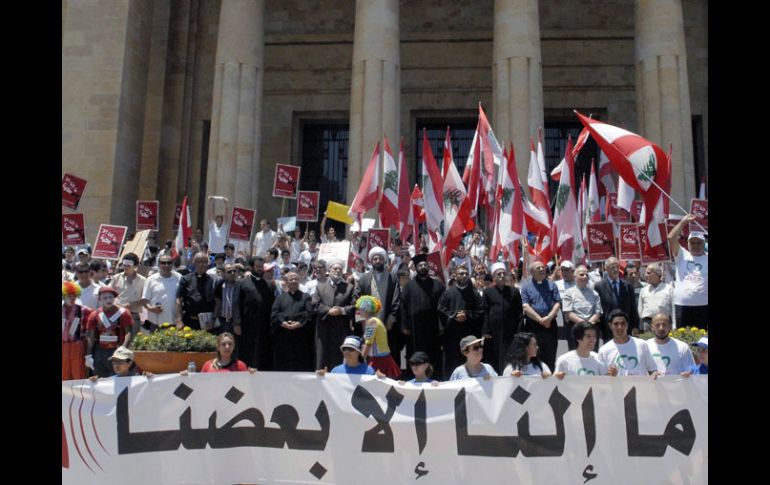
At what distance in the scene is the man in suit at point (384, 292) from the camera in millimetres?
12039

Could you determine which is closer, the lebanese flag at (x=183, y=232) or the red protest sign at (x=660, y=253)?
the red protest sign at (x=660, y=253)

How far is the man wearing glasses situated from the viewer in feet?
39.7

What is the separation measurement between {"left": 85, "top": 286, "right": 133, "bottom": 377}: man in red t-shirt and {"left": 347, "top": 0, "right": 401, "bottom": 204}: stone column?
11.1 m

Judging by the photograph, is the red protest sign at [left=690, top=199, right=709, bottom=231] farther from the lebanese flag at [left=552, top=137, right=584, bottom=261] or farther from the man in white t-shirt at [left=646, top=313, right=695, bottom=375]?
the man in white t-shirt at [left=646, top=313, right=695, bottom=375]

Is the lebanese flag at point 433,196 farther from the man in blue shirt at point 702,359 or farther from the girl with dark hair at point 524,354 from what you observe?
the man in blue shirt at point 702,359

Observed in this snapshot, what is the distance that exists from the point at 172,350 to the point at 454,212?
6.79 meters

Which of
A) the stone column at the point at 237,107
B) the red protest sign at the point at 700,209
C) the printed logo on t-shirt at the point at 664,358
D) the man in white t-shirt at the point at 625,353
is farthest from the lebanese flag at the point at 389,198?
the printed logo on t-shirt at the point at 664,358

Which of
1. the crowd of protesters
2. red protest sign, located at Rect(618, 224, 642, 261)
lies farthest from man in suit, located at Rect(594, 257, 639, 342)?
red protest sign, located at Rect(618, 224, 642, 261)

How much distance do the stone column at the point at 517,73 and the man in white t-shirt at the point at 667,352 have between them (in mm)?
12424

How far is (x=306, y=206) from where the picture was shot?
1981 cm

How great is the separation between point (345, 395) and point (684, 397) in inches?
123

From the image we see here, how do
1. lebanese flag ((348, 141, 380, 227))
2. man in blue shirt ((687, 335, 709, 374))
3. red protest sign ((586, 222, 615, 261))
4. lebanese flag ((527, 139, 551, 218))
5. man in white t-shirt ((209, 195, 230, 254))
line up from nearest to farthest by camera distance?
1. man in blue shirt ((687, 335, 709, 374))
2. red protest sign ((586, 222, 615, 261))
3. lebanese flag ((527, 139, 551, 218))
4. lebanese flag ((348, 141, 380, 227))
5. man in white t-shirt ((209, 195, 230, 254))

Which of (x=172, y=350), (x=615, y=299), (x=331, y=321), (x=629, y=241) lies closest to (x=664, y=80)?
(x=629, y=241)
